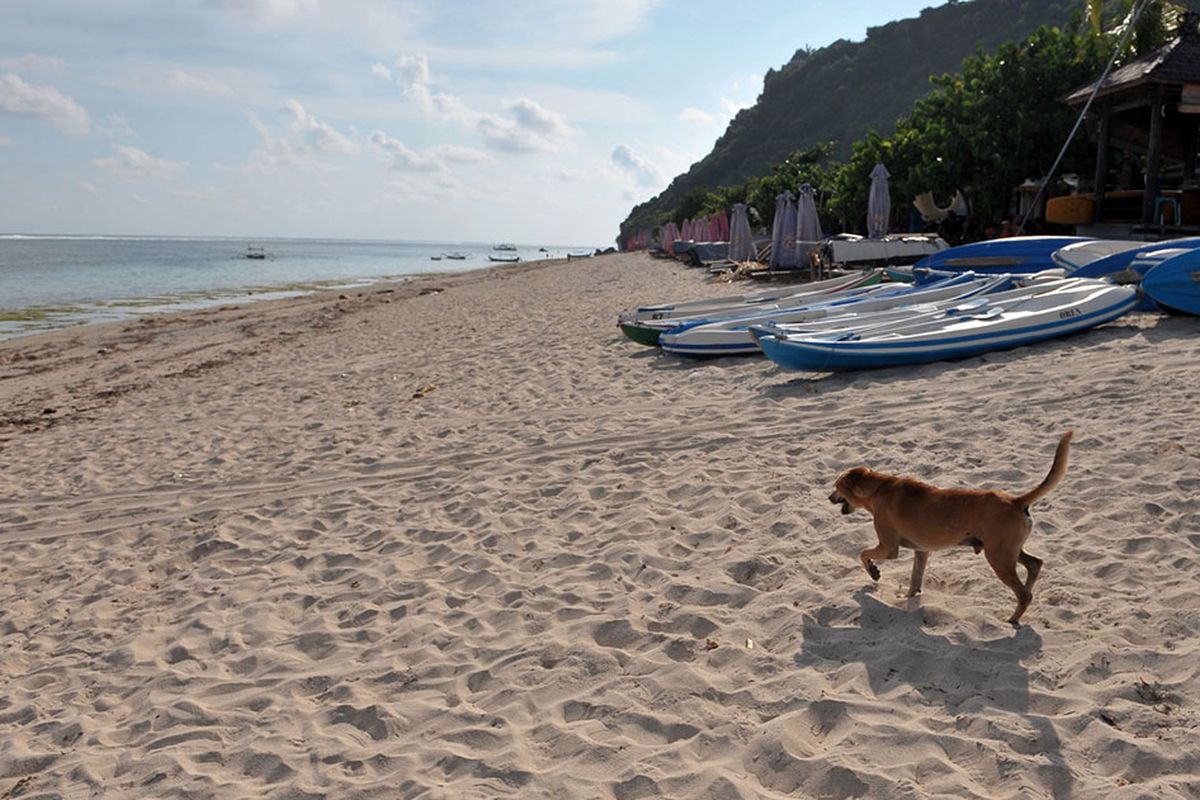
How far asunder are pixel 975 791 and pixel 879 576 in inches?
55.5

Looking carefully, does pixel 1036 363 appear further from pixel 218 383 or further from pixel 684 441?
pixel 218 383

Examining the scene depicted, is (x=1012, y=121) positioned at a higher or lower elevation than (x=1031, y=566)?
higher

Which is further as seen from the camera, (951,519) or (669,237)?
(669,237)

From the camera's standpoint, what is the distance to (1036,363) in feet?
25.1

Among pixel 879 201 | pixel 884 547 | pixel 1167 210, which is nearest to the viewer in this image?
pixel 884 547

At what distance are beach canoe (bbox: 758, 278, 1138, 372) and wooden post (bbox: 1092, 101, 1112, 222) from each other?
29.9ft

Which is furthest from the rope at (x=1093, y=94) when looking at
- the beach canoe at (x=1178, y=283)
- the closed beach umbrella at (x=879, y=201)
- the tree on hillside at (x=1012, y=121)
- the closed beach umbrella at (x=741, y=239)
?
the closed beach umbrella at (x=741, y=239)

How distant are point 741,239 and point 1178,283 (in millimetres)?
19209

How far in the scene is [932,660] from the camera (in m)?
3.22

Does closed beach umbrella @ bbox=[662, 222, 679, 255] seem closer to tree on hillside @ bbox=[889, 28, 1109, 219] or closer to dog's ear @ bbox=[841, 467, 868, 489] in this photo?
tree on hillside @ bbox=[889, 28, 1109, 219]

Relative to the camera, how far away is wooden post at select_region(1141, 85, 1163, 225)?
1430 cm

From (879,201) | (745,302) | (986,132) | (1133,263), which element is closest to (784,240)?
(879,201)

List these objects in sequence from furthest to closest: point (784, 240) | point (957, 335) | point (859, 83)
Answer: point (859, 83) < point (784, 240) < point (957, 335)

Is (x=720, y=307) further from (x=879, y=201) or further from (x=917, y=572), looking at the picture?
(x=879, y=201)
